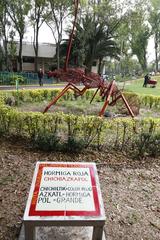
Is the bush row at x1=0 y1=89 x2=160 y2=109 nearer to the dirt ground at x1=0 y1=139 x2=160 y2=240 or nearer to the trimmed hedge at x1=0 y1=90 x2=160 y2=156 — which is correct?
the trimmed hedge at x1=0 y1=90 x2=160 y2=156

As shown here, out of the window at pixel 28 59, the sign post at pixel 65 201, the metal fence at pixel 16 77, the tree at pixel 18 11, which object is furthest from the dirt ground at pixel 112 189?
the window at pixel 28 59

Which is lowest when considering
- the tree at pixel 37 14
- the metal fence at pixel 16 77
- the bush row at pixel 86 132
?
the metal fence at pixel 16 77

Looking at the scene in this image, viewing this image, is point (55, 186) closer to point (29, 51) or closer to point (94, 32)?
point (94, 32)

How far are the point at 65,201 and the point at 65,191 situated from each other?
0.44 feet

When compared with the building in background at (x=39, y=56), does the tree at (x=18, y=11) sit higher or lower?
higher

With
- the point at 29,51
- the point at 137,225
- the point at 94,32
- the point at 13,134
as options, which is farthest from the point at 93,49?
the point at 137,225

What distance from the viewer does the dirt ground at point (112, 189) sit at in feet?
10.1

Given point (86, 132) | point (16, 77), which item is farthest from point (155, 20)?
point (86, 132)

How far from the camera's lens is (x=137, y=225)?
318cm

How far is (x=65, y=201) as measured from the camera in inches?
94.2

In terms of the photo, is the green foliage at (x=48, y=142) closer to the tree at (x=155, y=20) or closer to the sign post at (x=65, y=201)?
the sign post at (x=65, y=201)

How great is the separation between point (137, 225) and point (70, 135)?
8.20 ft

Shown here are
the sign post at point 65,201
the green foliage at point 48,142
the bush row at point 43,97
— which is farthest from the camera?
the bush row at point 43,97

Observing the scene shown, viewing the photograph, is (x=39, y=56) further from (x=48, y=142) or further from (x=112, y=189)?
(x=112, y=189)
